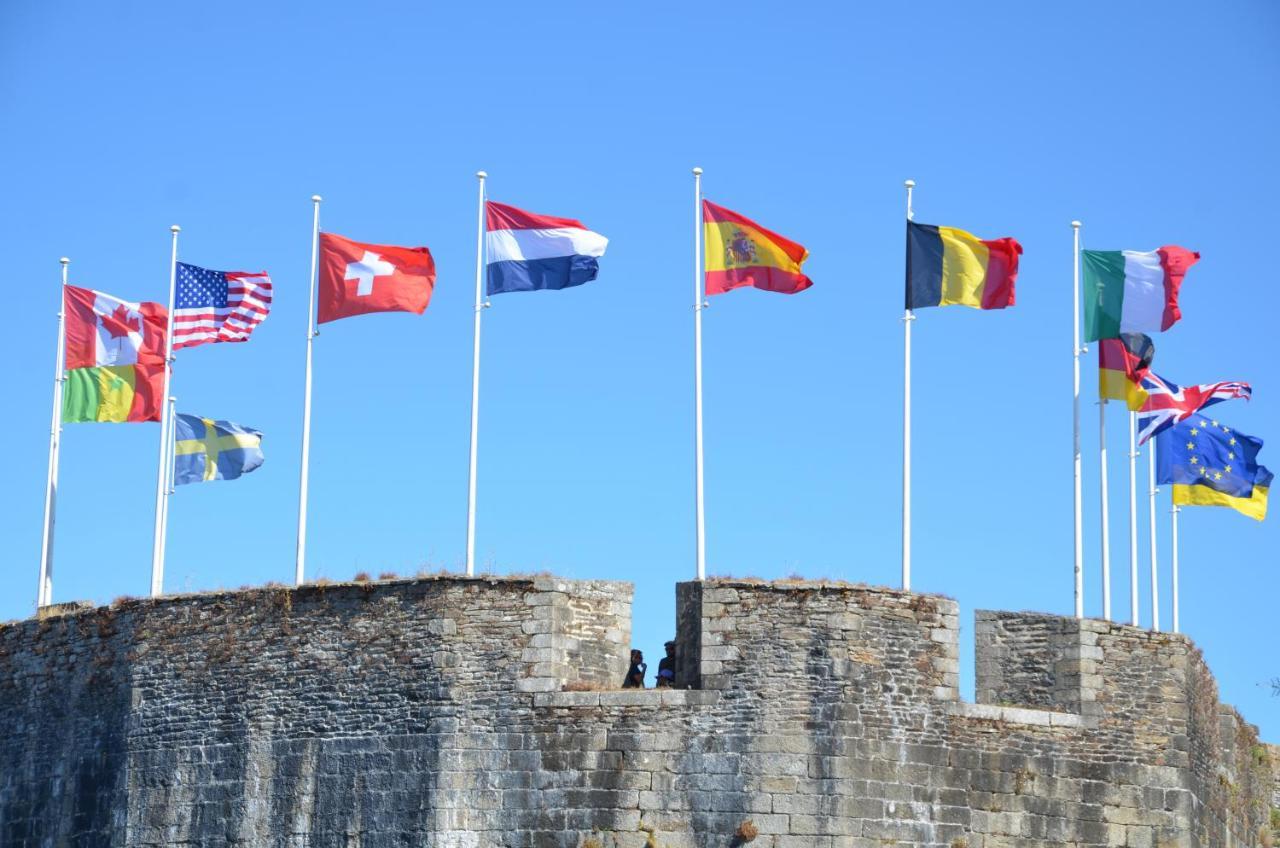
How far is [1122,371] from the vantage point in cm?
4072

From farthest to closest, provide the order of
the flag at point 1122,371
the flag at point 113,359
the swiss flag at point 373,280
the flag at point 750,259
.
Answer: the flag at point 113,359 < the flag at point 1122,371 < the swiss flag at point 373,280 < the flag at point 750,259

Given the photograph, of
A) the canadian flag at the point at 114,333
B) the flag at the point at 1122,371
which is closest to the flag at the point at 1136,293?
the flag at the point at 1122,371

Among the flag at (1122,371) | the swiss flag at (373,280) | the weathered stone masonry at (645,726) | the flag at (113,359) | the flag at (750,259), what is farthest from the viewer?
the flag at (113,359)

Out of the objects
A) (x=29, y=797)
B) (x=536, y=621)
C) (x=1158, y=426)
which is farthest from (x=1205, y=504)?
(x=29, y=797)

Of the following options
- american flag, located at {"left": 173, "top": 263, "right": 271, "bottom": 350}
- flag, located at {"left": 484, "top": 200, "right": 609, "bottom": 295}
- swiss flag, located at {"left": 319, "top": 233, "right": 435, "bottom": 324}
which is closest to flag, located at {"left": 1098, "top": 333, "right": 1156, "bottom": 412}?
flag, located at {"left": 484, "top": 200, "right": 609, "bottom": 295}

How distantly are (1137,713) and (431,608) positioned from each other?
10.1 m

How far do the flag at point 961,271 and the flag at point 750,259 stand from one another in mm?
1771

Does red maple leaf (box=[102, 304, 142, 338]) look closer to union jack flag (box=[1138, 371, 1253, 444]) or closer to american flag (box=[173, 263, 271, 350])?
american flag (box=[173, 263, 271, 350])

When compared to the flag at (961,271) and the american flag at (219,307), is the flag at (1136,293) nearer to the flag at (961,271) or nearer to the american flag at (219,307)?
the flag at (961,271)

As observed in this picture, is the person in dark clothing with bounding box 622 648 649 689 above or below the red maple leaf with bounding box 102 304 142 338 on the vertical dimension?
below

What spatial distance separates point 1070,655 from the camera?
3759 cm

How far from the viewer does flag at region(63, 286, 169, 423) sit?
43.1 meters

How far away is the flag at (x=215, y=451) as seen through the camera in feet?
140

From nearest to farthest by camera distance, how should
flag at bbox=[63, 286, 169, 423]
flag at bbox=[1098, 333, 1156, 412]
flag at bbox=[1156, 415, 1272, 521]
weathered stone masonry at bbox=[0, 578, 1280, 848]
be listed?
weathered stone masonry at bbox=[0, 578, 1280, 848]
flag at bbox=[1098, 333, 1156, 412]
flag at bbox=[1156, 415, 1272, 521]
flag at bbox=[63, 286, 169, 423]
